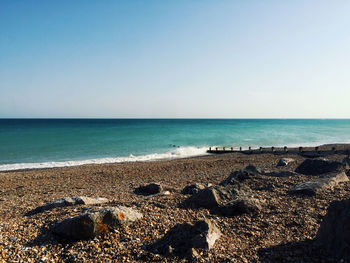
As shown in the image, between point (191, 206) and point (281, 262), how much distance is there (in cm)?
320

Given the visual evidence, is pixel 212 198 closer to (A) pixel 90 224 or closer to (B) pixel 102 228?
(B) pixel 102 228

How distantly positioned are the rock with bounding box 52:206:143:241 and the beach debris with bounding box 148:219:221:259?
1.18 meters

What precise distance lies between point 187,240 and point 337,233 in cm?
312

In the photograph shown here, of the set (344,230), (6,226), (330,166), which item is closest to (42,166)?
(6,226)

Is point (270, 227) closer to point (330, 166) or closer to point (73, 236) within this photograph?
point (73, 236)

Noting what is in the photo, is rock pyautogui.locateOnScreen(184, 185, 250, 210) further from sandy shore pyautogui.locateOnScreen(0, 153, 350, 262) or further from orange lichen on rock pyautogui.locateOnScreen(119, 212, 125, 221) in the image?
orange lichen on rock pyautogui.locateOnScreen(119, 212, 125, 221)

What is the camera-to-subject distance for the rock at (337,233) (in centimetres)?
504

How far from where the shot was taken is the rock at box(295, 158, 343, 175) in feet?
41.6

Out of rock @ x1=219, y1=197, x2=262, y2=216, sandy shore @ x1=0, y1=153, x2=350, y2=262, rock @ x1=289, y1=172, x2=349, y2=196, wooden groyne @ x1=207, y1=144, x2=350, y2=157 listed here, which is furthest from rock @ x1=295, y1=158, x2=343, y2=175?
wooden groyne @ x1=207, y1=144, x2=350, y2=157

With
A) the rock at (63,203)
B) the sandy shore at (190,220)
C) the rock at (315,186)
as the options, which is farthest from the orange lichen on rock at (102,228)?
the rock at (315,186)

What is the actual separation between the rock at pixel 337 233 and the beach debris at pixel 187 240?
7.39ft

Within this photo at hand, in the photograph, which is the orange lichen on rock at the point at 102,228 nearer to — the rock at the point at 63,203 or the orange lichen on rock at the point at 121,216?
the orange lichen on rock at the point at 121,216

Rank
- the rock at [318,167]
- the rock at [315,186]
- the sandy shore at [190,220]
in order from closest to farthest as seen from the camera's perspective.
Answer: the sandy shore at [190,220], the rock at [315,186], the rock at [318,167]

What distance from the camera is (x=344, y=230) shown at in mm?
5141
